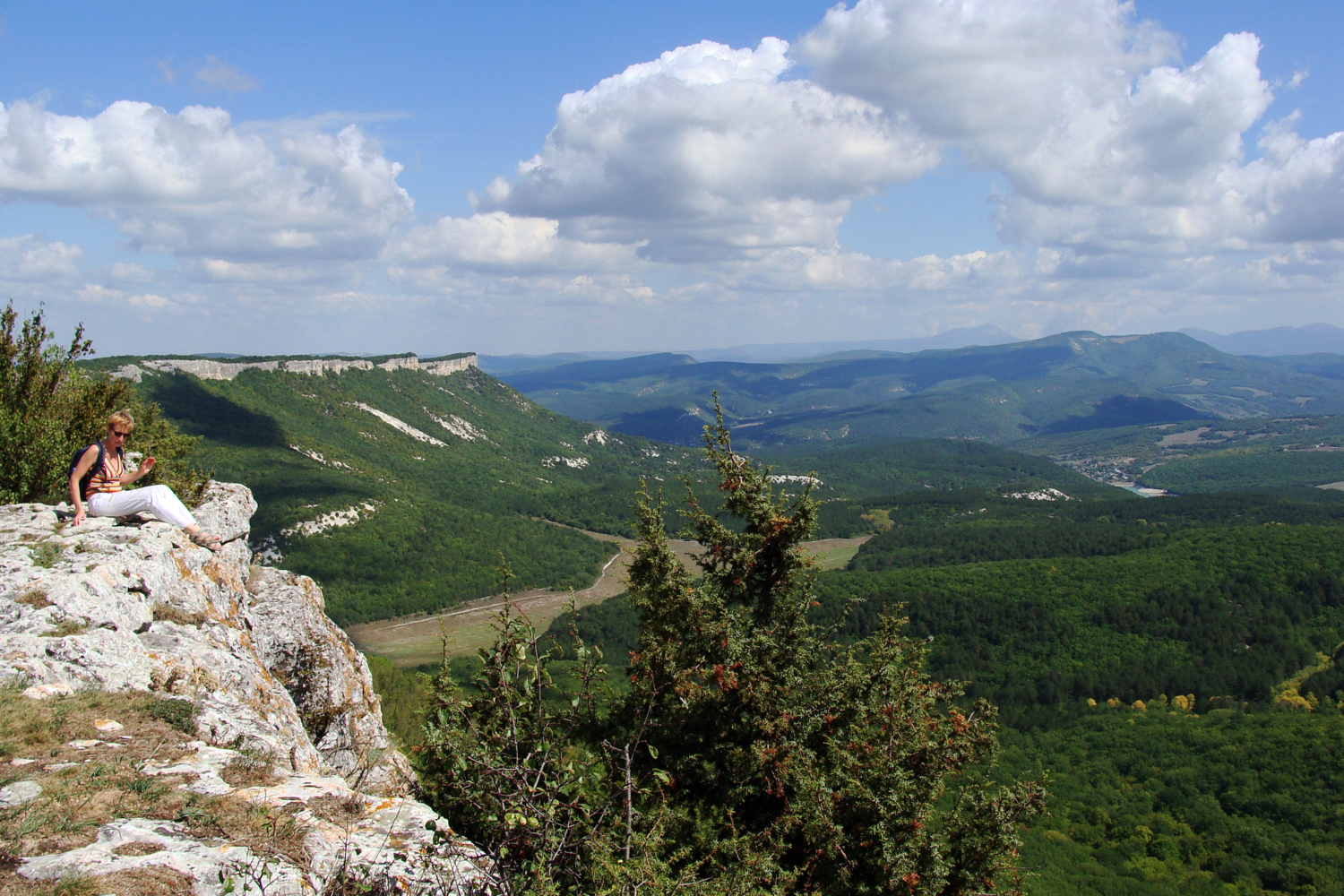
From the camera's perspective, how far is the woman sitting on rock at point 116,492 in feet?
47.9

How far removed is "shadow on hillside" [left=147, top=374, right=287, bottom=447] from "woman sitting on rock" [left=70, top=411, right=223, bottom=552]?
131554 mm

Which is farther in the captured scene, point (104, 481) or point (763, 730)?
point (104, 481)

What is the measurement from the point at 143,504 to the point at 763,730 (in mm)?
13388

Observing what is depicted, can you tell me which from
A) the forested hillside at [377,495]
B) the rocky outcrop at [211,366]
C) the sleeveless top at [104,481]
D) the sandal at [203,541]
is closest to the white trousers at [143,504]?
the sleeveless top at [104,481]

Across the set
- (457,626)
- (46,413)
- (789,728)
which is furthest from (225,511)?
(457,626)

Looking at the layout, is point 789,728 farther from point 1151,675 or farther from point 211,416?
point 211,416

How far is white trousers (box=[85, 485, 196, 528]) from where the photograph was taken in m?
14.8

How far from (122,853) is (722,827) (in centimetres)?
972

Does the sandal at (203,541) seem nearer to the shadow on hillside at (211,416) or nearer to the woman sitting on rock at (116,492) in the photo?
the woman sitting on rock at (116,492)

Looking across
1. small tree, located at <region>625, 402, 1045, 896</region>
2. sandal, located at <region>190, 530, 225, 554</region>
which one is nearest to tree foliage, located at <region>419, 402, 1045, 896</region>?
small tree, located at <region>625, 402, 1045, 896</region>

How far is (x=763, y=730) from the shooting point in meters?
14.2

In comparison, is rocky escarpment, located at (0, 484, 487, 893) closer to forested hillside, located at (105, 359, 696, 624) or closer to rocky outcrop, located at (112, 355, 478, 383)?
forested hillside, located at (105, 359, 696, 624)

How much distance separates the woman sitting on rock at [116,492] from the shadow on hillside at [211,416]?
132 m

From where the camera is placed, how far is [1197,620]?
98.2 m
